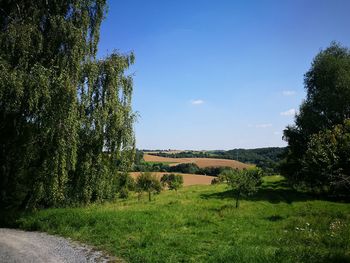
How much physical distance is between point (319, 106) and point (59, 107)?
3211cm

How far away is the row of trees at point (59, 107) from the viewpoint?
17406 millimetres

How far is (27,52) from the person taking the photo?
17.8 meters

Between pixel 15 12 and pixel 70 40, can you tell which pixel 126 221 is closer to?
pixel 70 40

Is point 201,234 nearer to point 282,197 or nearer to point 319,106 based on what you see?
point 282,197

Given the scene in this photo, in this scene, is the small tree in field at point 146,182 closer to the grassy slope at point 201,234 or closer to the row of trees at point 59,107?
the grassy slope at point 201,234

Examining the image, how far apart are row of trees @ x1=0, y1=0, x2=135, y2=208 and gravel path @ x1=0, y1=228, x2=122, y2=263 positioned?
9.92 feet

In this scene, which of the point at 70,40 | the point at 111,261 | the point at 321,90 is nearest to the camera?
the point at 111,261

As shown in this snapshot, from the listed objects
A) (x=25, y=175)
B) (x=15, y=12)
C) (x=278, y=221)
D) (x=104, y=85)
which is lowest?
(x=278, y=221)

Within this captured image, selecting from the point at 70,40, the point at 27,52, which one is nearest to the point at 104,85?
the point at 70,40

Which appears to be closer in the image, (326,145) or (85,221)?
(85,221)

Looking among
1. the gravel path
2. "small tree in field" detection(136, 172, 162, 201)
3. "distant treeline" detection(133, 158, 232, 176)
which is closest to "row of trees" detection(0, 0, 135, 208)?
the gravel path

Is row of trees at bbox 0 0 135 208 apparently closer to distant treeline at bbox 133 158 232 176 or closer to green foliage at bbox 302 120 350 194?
green foliage at bbox 302 120 350 194

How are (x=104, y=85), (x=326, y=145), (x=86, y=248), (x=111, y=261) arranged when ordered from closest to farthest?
(x=111, y=261)
(x=86, y=248)
(x=104, y=85)
(x=326, y=145)

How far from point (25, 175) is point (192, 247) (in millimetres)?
10654
